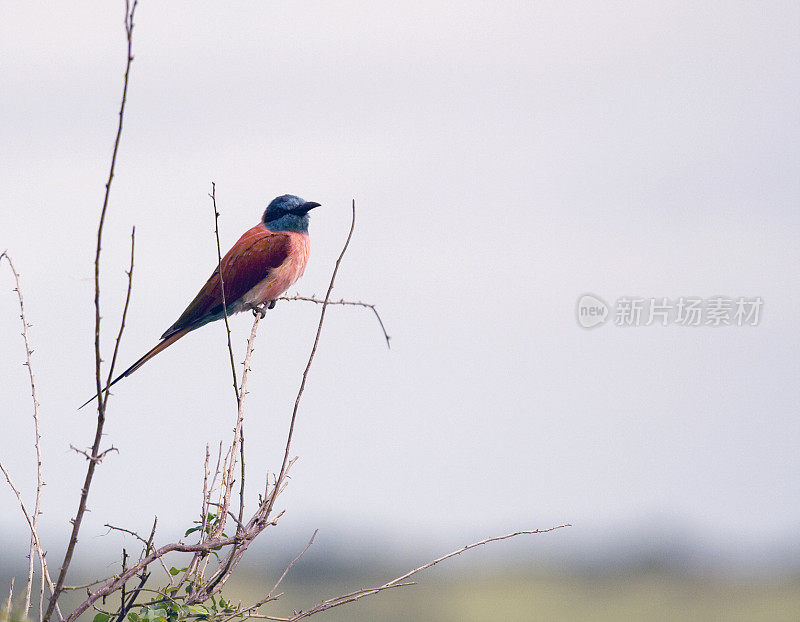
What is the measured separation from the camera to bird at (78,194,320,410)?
244 inches

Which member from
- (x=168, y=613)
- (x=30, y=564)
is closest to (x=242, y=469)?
(x=168, y=613)

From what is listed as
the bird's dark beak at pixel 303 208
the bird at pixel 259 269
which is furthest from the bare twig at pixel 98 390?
the bird's dark beak at pixel 303 208

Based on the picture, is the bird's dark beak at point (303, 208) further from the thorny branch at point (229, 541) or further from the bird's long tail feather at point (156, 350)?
the thorny branch at point (229, 541)

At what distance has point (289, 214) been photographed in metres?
6.96

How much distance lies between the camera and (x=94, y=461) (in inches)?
103

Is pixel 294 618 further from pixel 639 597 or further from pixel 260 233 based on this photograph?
pixel 639 597

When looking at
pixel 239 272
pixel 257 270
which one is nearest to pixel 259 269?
pixel 257 270

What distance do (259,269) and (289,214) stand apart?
0.62 meters

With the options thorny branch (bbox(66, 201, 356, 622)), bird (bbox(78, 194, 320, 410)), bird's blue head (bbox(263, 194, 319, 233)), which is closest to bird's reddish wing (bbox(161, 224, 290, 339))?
bird (bbox(78, 194, 320, 410))

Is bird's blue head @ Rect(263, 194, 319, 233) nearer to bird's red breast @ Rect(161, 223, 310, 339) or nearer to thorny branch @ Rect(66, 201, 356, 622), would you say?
bird's red breast @ Rect(161, 223, 310, 339)

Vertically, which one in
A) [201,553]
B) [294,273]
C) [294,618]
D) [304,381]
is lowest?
[294,618]

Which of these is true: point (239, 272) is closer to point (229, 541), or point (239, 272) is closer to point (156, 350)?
point (156, 350)

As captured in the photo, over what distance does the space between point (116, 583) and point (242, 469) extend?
1.95ft

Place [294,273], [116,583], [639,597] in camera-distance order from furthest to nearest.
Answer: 1. [639,597]
2. [294,273]
3. [116,583]
